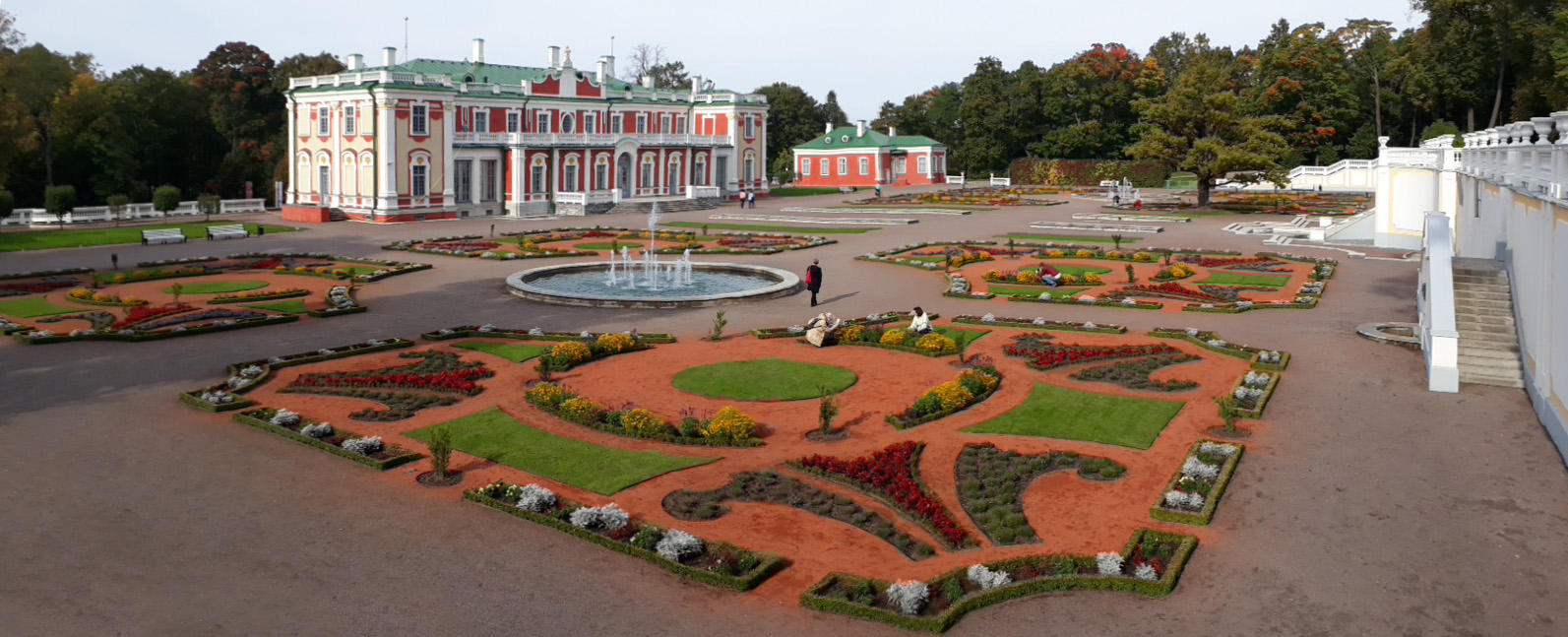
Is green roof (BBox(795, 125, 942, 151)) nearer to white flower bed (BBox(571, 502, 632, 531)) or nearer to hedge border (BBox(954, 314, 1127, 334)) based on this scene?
hedge border (BBox(954, 314, 1127, 334))

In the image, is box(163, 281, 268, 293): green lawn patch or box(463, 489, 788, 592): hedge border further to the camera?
box(163, 281, 268, 293): green lawn patch

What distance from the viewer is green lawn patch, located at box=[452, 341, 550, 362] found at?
2309cm

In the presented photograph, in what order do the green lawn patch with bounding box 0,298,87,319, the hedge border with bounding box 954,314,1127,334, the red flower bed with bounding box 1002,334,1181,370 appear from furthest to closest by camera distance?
the green lawn patch with bounding box 0,298,87,319, the hedge border with bounding box 954,314,1127,334, the red flower bed with bounding box 1002,334,1181,370

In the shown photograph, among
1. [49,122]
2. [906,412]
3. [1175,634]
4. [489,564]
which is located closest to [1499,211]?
[906,412]

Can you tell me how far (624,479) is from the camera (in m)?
15.3

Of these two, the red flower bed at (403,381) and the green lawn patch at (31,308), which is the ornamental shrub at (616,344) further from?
the green lawn patch at (31,308)

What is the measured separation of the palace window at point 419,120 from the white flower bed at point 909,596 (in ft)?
177

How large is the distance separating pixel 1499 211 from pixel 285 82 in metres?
70.8

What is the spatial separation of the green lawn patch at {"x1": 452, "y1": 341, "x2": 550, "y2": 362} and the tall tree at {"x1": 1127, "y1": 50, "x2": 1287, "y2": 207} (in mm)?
44944

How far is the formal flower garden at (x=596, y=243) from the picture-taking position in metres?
42.7

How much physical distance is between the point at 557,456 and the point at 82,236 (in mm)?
41248

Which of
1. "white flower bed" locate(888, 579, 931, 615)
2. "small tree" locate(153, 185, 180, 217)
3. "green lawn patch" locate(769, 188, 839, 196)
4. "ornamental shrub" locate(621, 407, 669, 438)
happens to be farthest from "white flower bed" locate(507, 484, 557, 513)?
"green lawn patch" locate(769, 188, 839, 196)

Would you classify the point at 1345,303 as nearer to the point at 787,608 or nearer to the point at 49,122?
the point at 787,608

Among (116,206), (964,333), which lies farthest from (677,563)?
(116,206)
